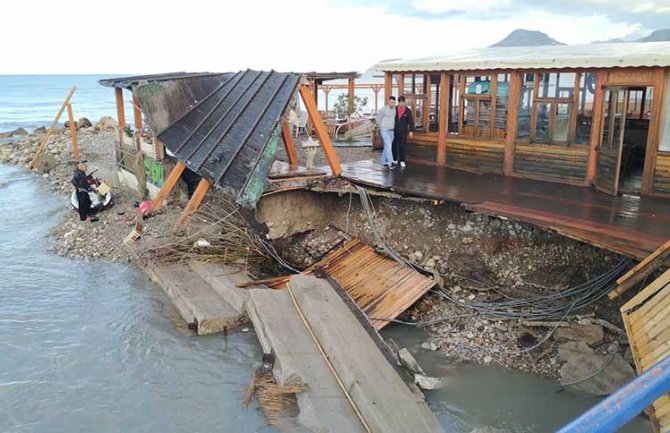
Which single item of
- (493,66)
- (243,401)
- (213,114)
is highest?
(493,66)

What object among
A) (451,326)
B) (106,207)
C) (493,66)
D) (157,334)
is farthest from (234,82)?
(451,326)

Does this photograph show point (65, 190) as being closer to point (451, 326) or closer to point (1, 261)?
point (1, 261)

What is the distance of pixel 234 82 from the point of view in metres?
15.5

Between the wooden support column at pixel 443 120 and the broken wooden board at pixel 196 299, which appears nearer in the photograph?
the broken wooden board at pixel 196 299

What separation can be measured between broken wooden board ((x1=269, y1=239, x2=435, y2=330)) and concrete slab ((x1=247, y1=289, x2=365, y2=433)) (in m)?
1.35

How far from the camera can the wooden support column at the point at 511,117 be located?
13203 millimetres

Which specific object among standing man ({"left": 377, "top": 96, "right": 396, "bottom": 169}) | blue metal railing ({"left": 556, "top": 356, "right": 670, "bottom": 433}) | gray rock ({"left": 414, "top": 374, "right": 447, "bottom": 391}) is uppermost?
blue metal railing ({"left": 556, "top": 356, "right": 670, "bottom": 433})

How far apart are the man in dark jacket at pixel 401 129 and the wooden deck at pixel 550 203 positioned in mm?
759

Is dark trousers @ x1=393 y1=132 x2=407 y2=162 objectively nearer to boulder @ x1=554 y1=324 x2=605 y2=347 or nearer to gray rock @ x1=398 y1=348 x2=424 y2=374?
boulder @ x1=554 y1=324 x2=605 y2=347

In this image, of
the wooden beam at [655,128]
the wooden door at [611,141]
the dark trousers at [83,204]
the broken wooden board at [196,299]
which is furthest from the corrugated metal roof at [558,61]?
the dark trousers at [83,204]

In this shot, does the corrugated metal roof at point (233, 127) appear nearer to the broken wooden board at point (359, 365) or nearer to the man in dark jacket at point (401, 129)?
the broken wooden board at point (359, 365)

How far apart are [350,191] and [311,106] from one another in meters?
2.09

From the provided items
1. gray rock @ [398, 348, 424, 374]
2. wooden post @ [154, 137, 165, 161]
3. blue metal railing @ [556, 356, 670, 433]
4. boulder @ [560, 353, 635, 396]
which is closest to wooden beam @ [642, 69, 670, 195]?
boulder @ [560, 353, 635, 396]

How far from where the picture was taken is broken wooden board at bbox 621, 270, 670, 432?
253 inches
